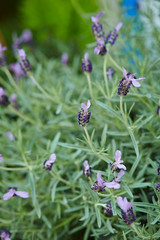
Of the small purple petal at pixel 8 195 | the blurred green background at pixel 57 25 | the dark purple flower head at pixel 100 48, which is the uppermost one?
the dark purple flower head at pixel 100 48

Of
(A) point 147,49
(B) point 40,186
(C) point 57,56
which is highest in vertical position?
(A) point 147,49

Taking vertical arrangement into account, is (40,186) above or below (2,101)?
below

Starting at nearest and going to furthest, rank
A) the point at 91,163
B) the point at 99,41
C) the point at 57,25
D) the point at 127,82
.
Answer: the point at 127,82 → the point at 99,41 → the point at 91,163 → the point at 57,25

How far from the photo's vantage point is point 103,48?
0.68 metres

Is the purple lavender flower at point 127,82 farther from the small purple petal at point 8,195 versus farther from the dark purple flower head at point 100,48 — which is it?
the small purple petal at point 8,195

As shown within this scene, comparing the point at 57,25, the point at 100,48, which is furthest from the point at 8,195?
the point at 57,25

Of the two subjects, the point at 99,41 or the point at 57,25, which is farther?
the point at 57,25

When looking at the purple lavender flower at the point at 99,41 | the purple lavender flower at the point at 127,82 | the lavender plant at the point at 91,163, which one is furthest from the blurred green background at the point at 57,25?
the purple lavender flower at the point at 127,82

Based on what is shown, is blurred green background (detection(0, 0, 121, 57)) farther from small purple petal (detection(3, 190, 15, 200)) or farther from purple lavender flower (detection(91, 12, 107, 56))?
small purple petal (detection(3, 190, 15, 200))

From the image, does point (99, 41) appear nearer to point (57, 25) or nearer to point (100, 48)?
point (100, 48)

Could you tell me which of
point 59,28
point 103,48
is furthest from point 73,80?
point 59,28

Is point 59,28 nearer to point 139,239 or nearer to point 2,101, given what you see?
point 2,101

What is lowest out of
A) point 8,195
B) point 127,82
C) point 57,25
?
point 57,25

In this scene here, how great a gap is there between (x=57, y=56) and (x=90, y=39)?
0.27 meters
